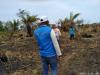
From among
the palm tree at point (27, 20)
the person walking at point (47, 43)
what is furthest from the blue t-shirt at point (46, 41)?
the palm tree at point (27, 20)

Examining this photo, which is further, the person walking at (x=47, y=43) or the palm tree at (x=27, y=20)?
the palm tree at (x=27, y=20)

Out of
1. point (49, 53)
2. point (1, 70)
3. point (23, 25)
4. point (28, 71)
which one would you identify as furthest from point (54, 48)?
point (23, 25)

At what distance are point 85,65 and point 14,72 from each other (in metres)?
2.66

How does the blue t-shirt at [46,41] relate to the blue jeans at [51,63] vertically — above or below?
above

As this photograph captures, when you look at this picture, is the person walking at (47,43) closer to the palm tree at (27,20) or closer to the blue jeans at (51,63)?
the blue jeans at (51,63)

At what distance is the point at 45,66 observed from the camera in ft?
30.6

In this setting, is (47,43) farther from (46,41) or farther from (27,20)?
(27,20)

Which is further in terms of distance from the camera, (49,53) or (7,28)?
(7,28)

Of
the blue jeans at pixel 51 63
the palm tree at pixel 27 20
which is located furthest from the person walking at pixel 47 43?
the palm tree at pixel 27 20

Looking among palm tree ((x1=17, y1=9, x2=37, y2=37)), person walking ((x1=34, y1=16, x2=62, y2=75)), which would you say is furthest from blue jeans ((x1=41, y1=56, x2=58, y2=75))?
palm tree ((x1=17, y1=9, x2=37, y2=37))

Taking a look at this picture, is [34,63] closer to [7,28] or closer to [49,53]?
[49,53]

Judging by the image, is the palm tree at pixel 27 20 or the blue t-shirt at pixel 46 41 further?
the palm tree at pixel 27 20

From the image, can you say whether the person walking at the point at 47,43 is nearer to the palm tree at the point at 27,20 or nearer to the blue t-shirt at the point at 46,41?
the blue t-shirt at the point at 46,41

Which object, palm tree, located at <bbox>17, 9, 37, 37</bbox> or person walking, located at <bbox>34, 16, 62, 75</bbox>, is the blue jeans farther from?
palm tree, located at <bbox>17, 9, 37, 37</bbox>
